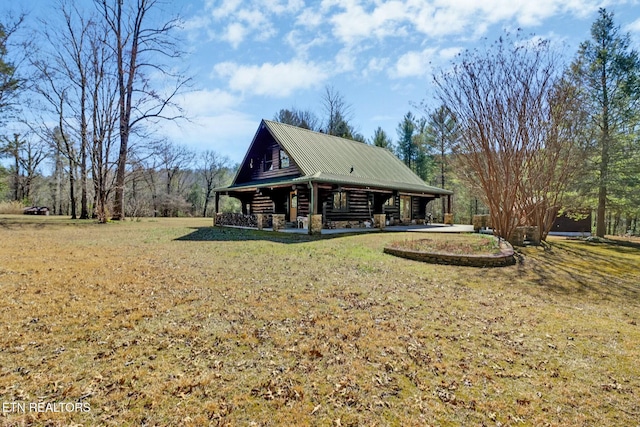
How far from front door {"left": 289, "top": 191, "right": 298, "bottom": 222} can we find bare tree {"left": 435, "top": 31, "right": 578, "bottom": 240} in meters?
10.3

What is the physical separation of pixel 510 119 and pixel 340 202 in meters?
10.1

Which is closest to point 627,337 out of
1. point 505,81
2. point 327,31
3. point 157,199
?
point 505,81

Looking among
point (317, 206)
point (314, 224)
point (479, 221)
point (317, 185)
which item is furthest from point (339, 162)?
point (479, 221)

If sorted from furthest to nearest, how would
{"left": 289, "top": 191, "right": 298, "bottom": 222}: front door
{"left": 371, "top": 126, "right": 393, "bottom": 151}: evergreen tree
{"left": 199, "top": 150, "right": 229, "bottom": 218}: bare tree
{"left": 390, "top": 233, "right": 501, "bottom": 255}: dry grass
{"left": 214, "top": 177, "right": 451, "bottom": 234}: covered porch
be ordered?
{"left": 199, "top": 150, "right": 229, "bottom": 218}: bare tree → {"left": 371, "top": 126, "right": 393, "bottom": 151}: evergreen tree → {"left": 289, "top": 191, "right": 298, "bottom": 222}: front door → {"left": 214, "top": 177, "right": 451, "bottom": 234}: covered porch → {"left": 390, "top": 233, "right": 501, "bottom": 255}: dry grass

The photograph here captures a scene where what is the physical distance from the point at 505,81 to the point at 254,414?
1259 cm

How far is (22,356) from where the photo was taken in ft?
10.7

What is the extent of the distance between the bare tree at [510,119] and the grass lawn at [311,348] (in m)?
5.03

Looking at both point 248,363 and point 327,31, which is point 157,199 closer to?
point 327,31

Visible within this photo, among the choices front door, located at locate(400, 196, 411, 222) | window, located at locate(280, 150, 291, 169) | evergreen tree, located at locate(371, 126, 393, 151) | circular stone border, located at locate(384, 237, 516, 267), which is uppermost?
evergreen tree, located at locate(371, 126, 393, 151)

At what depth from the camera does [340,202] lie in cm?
1873

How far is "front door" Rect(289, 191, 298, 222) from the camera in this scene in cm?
1922


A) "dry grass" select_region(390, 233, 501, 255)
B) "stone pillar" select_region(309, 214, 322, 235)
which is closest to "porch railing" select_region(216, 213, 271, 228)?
"stone pillar" select_region(309, 214, 322, 235)

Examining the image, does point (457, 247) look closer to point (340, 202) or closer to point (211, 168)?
point (340, 202)

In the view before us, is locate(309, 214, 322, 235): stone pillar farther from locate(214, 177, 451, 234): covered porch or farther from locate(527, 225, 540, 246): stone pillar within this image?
locate(527, 225, 540, 246): stone pillar
